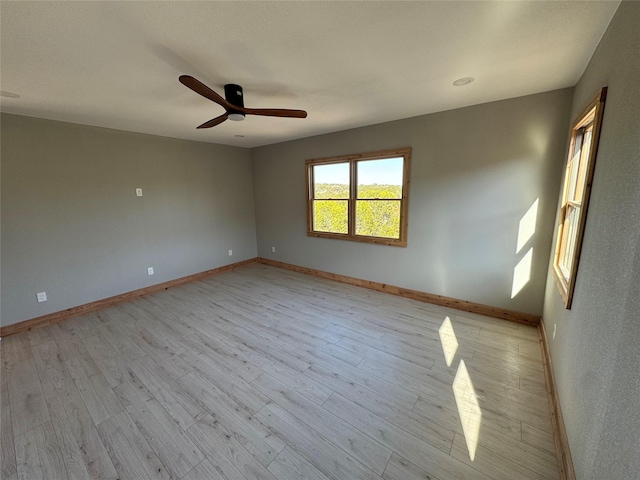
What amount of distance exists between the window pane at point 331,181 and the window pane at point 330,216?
0.41 ft

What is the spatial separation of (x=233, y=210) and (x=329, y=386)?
408 centimetres

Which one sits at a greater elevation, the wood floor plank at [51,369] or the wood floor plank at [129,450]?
the wood floor plank at [51,369]

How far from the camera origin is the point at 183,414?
5.88 feet

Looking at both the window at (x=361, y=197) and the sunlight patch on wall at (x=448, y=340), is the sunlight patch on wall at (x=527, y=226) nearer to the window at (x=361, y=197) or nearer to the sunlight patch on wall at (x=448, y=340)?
the sunlight patch on wall at (x=448, y=340)

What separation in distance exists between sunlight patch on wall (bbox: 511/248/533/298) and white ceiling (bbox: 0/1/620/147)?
1.71 m

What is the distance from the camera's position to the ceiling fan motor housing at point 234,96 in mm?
2143

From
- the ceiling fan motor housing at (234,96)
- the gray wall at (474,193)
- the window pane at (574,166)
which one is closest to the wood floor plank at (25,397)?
the ceiling fan motor housing at (234,96)

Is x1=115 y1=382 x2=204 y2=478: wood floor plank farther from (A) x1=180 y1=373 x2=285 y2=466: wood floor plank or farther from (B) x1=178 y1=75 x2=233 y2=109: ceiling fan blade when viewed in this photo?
(B) x1=178 y1=75 x2=233 y2=109: ceiling fan blade

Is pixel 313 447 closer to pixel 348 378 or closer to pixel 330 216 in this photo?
pixel 348 378

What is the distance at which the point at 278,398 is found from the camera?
6.32 ft

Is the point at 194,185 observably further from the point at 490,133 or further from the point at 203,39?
the point at 490,133

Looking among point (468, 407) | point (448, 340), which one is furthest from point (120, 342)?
point (448, 340)

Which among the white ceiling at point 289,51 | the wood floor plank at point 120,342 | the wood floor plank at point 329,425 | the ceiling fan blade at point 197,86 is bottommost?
the wood floor plank at point 329,425

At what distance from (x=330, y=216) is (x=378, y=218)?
913mm
